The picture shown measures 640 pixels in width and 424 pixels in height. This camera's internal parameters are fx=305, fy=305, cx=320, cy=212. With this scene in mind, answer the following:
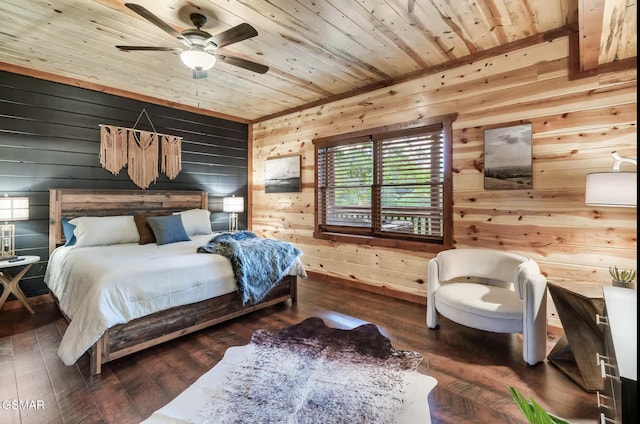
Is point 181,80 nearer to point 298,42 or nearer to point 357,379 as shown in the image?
point 298,42

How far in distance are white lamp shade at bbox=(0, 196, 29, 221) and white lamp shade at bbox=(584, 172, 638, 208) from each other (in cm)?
496

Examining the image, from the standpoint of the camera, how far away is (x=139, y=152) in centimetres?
426

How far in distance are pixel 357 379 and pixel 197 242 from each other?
250 cm

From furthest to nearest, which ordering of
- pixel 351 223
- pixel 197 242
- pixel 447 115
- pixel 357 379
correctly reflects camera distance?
pixel 351 223 < pixel 197 242 < pixel 447 115 < pixel 357 379

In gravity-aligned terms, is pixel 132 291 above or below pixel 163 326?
above

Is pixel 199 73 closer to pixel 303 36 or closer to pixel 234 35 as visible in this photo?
pixel 234 35

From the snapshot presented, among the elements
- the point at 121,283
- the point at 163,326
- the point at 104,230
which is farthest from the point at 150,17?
the point at 104,230

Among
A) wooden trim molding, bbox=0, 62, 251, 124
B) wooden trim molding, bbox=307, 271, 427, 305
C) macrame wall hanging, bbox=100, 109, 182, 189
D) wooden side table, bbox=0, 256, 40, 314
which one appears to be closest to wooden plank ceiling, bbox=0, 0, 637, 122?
wooden trim molding, bbox=0, 62, 251, 124

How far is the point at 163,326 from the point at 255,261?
0.96 m

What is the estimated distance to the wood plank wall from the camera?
2.44 metres

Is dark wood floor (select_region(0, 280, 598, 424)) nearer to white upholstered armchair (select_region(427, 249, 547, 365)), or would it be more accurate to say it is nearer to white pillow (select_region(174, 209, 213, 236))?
white upholstered armchair (select_region(427, 249, 547, 365))

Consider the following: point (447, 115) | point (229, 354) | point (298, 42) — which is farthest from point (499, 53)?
point (229, 354)

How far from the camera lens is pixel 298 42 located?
285 cm

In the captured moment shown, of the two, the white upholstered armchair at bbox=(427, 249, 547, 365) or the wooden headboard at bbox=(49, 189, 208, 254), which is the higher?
the wooden headboard at bbox=(49, 189, 208, 254)
